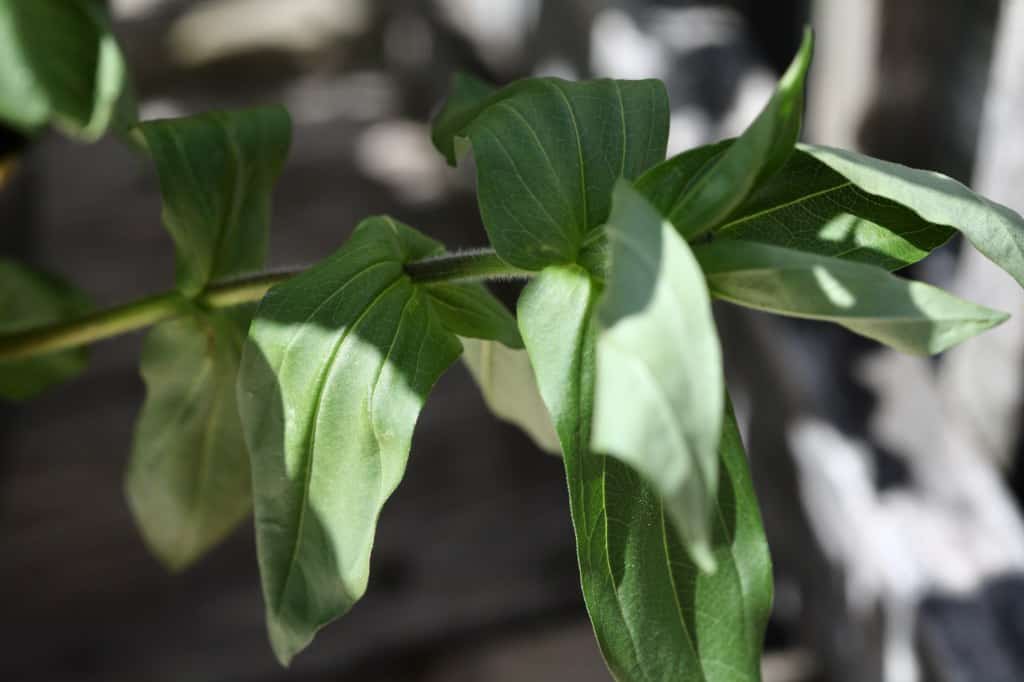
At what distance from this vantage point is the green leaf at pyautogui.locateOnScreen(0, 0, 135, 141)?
34 cm

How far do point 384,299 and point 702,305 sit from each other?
148 millimetres

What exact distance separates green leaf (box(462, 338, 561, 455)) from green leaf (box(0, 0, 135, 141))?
0.16 metres

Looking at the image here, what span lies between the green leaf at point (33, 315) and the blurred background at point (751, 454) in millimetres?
478

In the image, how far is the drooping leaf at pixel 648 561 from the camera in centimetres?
31

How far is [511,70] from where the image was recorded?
148 cm

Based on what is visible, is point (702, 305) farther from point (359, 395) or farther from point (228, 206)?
point (228, 206)

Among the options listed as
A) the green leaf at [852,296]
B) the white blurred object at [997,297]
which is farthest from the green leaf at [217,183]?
the white blurred object at [997,297]

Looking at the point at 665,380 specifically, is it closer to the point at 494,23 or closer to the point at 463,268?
the point at 463,268

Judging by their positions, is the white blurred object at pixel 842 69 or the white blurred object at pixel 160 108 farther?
the white blurred object at pixel 160 108

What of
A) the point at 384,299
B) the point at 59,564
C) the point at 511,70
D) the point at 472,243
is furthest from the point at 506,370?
the point at 511,70

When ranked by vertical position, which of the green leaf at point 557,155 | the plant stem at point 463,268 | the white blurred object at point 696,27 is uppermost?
the green leaf at point 557,155

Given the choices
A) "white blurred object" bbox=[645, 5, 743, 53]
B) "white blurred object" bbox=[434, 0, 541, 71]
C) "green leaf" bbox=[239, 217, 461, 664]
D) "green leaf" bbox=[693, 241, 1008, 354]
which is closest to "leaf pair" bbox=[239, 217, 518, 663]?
"green leaf" bbox=[239, 217, 461, 664]

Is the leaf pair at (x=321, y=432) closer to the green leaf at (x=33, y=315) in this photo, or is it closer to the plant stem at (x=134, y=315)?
the plant stem at (x=134, y=315)

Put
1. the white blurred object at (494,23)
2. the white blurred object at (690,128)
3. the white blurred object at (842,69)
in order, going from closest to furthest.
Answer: the white blurred object at (842,69) → the white blurred object at (690,128) → the white blurred object at (494,23)
